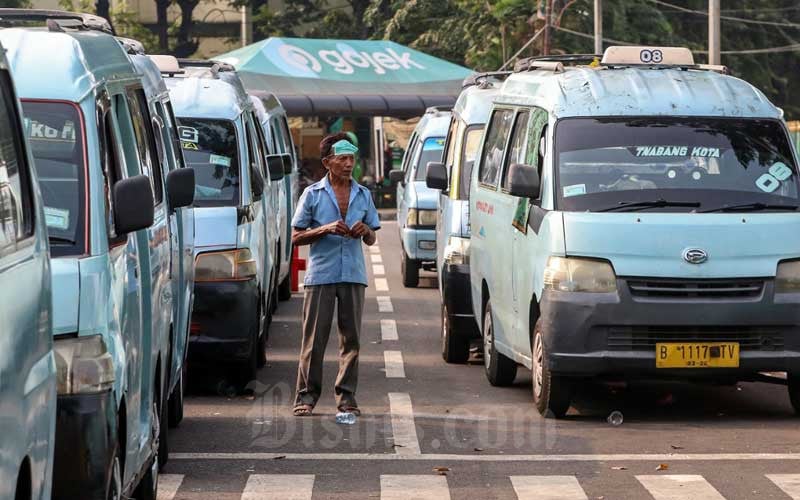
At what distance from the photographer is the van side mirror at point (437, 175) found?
1507 centimetres

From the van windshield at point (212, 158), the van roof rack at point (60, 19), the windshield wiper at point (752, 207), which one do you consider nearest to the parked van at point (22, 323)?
the van roof rack at point (60, 19)

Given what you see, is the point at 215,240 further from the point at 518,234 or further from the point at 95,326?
the point at 95,326

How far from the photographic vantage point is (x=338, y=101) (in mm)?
46031

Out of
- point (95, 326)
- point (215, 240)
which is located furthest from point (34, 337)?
point (215, 240)

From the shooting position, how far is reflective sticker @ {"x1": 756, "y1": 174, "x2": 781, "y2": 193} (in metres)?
11.2

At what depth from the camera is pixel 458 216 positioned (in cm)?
1459

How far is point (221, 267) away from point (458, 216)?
2.73m

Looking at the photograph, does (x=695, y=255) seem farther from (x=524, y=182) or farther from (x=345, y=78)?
(x=345, y=78)

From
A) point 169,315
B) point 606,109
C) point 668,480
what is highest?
point 606,109

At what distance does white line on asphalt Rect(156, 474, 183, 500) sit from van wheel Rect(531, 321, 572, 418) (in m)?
2.71

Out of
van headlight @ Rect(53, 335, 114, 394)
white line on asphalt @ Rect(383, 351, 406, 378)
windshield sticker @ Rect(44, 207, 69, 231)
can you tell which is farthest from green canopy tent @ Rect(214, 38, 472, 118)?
van headlight @ Rect(53, 335, 114, 394)

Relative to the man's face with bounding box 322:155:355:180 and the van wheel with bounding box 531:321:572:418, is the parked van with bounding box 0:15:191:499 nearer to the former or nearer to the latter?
the man's face with bounding box 322:155:355:180

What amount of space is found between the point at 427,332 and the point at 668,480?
777cm

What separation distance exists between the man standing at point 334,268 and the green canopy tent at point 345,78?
33.6m
